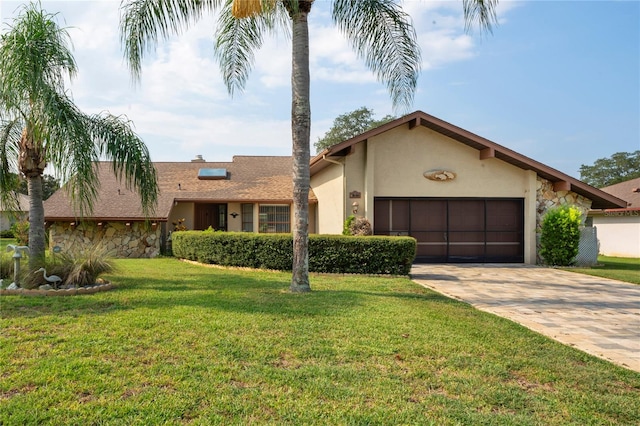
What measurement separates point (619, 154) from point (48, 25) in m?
52.6

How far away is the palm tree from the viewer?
277 inches

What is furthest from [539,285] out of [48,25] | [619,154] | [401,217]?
[619,154]

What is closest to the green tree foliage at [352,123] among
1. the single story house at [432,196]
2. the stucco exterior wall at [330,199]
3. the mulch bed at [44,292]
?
the stucco exterior wall at [330,199]

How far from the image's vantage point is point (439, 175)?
48.3ft

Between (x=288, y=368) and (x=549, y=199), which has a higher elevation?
(x=549, y=199)

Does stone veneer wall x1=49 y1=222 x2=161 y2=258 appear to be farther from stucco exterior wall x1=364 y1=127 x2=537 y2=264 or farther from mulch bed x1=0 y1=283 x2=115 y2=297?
mulch bed x1=0 y1=283 x2=115 y2=297

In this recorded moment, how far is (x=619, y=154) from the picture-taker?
1773 inches

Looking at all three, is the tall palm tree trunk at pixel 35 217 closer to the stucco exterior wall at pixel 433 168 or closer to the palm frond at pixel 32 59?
the palm frond at pixel 32 59

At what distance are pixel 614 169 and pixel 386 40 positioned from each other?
47.4m

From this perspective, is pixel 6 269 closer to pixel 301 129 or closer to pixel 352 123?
pixel 301 129

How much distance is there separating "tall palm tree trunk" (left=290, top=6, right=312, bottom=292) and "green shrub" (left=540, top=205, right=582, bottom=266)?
32.5ft

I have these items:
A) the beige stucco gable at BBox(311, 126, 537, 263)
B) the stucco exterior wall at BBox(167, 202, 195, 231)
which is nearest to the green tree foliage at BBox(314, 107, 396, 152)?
the stucco exterior wall at BBox(167, 202, 195, 231)

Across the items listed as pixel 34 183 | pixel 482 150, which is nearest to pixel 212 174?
pixel 34 183

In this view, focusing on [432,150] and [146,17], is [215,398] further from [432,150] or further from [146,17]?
[432,150]
